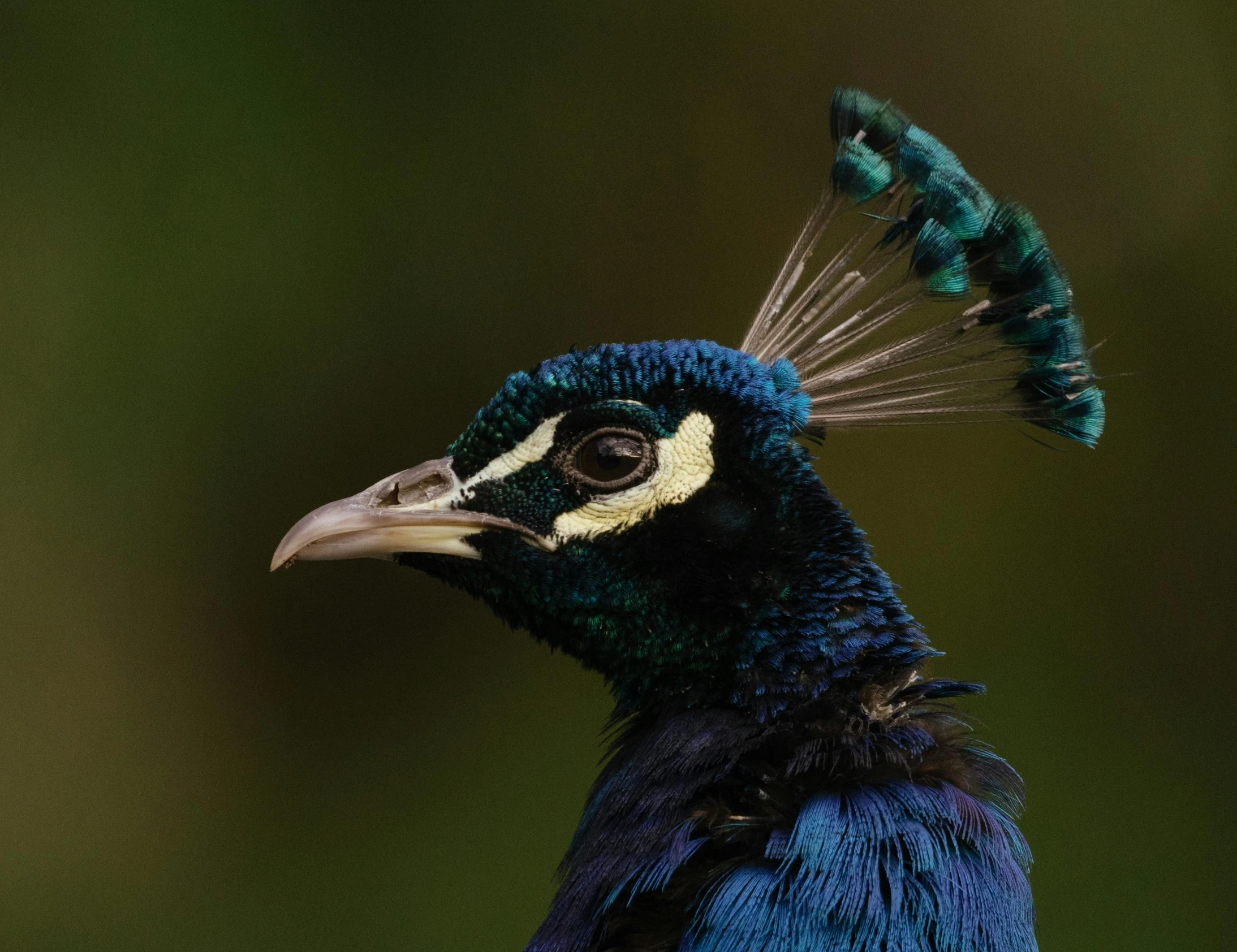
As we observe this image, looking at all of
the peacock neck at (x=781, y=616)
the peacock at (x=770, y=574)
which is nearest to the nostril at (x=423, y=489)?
the peacock at (x=770, y=574)

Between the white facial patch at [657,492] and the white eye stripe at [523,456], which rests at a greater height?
the white eye stripe at [523,456]

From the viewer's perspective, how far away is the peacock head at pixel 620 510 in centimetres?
117

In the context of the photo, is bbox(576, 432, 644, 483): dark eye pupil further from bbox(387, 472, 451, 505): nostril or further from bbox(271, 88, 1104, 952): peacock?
bbox(387, 472, 451, 505): nostril

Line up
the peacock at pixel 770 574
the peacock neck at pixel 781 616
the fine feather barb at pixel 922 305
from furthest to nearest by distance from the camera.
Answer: the fine feather barb at pixel 922 305, the peacock neck at pixel 781 616, the peacock at pixel 770 574

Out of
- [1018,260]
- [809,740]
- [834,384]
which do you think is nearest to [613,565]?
[809,740]

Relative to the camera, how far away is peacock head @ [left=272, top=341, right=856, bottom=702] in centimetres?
117

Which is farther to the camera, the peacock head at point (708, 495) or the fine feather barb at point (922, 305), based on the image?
the fine feather barb at point (922, 305)

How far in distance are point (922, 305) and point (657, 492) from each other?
1.21 ft

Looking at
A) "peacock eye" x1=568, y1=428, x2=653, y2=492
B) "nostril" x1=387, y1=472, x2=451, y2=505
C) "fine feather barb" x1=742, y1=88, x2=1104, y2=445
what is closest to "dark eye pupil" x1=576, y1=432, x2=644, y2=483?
"peacock eye" x1=568, y1=428, x2=653, y2=492

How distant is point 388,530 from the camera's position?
1.19 m

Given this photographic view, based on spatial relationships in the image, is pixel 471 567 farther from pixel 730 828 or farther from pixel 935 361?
pixel 935 361

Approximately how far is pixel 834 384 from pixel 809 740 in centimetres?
44

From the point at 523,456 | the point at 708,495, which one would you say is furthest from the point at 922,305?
the point at 523,456

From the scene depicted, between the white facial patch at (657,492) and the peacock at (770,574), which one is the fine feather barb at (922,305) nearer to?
the peacock at (770,574)
